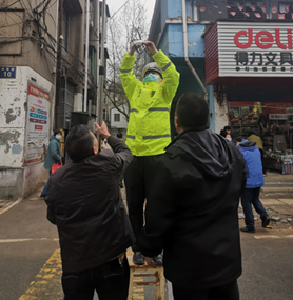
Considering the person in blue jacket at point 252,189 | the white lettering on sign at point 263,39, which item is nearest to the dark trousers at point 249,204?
the person in blue jacket at point 252,189

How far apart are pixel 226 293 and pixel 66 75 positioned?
35.8ft

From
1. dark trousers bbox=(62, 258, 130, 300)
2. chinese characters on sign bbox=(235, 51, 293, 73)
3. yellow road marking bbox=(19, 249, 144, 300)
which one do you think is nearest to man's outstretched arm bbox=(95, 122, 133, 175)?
dark trousers bbox=(62, 258, 130, 300)

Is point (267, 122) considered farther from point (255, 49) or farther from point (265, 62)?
point (255, 49)

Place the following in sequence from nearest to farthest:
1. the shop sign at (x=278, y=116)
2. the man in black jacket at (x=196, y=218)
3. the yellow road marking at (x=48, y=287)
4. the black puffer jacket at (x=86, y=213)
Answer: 1. the man in black jacket at (x=196, y=218)
2. the black puffer jacket at (x=86, y=213)
3. the yellow road marking at (x=48, y=287)
4. the shop sign at (x=278, y=116)

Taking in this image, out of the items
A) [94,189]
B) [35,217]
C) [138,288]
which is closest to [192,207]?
[94,189]

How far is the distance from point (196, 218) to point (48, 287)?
237 cm

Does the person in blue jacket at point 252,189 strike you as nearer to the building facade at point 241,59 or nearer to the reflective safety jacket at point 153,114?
the reflective safety jacket at point 153,114

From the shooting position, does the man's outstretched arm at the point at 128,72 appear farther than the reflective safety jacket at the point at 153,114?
Yes

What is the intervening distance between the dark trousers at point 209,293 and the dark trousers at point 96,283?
1.70ft

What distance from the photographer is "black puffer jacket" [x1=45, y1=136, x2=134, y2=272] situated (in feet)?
5.74

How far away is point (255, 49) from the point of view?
798 cm

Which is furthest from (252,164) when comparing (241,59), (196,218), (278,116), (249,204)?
(278,116)

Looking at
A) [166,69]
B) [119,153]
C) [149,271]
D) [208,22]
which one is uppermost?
[208,22]

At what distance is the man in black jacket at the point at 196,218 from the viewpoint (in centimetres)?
138
